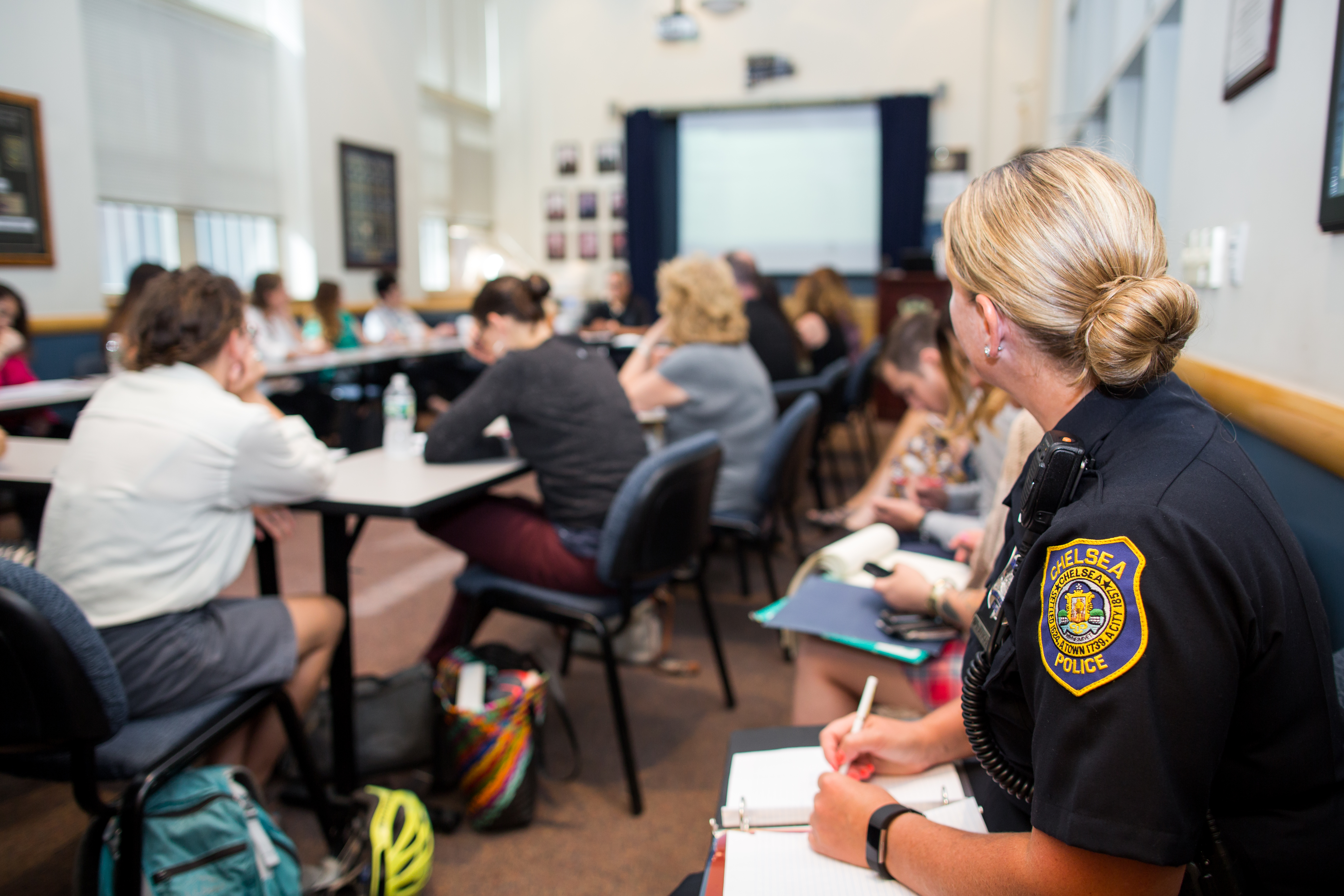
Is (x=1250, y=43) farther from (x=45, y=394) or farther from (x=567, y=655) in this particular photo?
(x=45, y=394)

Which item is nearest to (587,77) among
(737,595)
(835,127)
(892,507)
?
(835,127)

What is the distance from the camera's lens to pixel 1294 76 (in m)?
1.47

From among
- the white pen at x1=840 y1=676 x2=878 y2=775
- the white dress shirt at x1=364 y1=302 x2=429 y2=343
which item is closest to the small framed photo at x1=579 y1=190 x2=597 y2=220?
the white dress shirt at x1=364 y1=302 x2=429 y2=343

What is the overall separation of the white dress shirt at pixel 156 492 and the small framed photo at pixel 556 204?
8123 mm

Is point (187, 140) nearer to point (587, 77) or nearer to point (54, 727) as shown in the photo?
point (587, 77)

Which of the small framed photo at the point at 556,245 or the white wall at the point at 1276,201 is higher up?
the small framed photo at the point at 556,245

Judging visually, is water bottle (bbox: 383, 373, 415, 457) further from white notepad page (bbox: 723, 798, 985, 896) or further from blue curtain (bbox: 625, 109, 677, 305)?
blue curtain (bbox: 625, 109, 677, 305)

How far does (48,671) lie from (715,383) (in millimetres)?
2043

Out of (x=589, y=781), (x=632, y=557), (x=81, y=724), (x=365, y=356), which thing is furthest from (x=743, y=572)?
(x=365, y=356)

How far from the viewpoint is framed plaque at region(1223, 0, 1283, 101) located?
1555mm

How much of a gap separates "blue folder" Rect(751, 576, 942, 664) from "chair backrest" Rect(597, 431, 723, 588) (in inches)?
16.6

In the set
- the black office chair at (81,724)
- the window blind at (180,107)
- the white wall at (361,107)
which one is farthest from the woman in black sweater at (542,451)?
the white wall at (361,107)

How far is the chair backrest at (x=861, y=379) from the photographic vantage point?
4859 millimetres

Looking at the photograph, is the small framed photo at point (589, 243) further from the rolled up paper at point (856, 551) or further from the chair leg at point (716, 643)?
the rolled up paper at point (856, 551)
